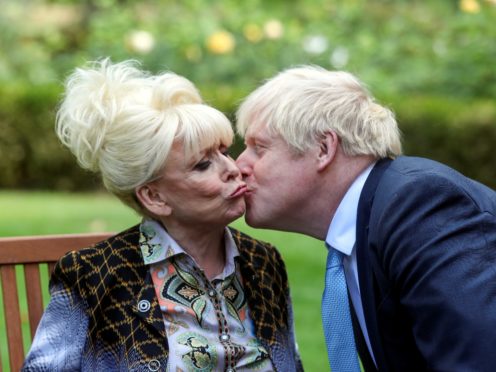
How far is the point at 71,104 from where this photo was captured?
→ 3377mm

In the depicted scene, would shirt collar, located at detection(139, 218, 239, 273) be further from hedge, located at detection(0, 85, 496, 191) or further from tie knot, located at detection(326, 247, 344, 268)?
hedge, located at detection(0, 85, 496, 191)

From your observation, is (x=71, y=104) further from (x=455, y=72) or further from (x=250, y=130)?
(x=455, y=72)

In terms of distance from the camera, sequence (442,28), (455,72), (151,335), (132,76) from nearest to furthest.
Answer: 1. (151,335)
2. (132,76)
3. (455,72)
4. (442,28)

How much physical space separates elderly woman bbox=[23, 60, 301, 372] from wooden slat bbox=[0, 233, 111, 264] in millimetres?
326

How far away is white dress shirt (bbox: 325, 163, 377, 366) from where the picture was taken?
126 inches

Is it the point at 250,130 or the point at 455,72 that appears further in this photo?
the point at 455,72

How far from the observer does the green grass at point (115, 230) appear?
5660 mm

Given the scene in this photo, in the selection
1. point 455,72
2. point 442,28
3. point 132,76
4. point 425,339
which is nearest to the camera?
point 425,339

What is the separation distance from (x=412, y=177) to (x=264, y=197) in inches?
22.2

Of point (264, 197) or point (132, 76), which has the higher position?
point (132, 76)

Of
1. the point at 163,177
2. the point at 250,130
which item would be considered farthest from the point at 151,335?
the point at 250,130

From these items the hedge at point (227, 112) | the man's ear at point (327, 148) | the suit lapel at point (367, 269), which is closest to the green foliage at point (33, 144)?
the hedge at point (227, 112)

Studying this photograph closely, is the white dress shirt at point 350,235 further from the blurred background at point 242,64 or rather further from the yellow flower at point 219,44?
the yellow flower at point 219,44

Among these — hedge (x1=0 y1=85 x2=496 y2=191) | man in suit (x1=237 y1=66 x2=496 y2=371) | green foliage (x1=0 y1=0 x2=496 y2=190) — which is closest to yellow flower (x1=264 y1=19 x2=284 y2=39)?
green foliage (x1=0 y1=0 x2=496 y2=190)
